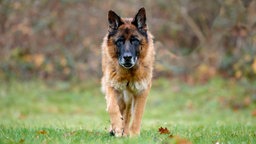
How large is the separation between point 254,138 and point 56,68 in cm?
1511

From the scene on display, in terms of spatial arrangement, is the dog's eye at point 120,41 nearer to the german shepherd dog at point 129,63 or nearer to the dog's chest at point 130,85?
the german shepherd dog at point 129,63

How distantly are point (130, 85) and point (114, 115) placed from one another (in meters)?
0.71

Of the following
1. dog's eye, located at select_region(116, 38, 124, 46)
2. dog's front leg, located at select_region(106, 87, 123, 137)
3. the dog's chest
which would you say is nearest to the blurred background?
the dog's chest

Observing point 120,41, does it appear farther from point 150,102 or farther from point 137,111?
point 150,102

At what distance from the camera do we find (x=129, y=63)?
7.80 meters

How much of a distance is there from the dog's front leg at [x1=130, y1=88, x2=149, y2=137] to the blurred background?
1082 centimetres

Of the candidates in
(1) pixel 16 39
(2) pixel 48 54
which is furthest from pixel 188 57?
(1) pixel 16 39

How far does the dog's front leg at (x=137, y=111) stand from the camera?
7.99 m

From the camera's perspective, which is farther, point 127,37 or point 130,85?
point 130,85

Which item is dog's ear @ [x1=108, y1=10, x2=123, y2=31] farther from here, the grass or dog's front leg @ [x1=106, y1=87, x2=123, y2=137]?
the grass

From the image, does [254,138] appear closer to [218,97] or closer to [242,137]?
[242,137]

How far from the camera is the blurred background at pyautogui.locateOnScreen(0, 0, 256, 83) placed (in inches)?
769

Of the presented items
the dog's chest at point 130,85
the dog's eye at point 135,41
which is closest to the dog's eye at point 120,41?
the dog's eye at point 135,41

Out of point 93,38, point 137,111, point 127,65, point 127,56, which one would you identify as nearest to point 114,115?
point 137,111
